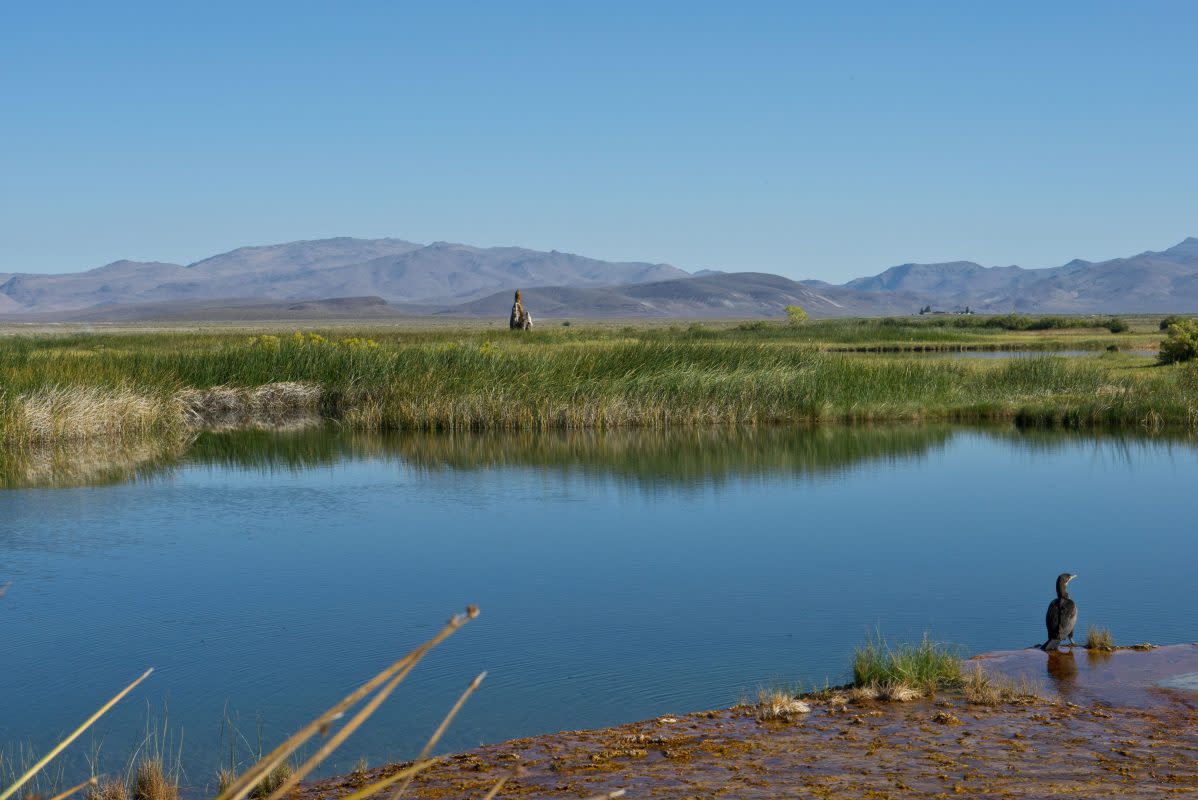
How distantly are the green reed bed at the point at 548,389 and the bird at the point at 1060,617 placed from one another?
1748 cm

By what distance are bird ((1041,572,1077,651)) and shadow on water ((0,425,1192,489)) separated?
34.0 feet

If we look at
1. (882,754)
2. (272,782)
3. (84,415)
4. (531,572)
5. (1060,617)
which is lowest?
(531,572)

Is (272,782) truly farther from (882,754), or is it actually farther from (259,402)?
(259,402)

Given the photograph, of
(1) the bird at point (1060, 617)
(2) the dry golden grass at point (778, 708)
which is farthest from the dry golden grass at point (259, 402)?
(2) the dry golden grass at point (778, 708)

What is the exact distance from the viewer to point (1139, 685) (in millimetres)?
7641

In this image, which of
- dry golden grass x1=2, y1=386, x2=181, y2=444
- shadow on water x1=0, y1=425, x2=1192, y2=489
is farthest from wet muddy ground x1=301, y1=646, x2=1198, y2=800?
dry golden grass x1=2, y1=386, x2=181, y2=444

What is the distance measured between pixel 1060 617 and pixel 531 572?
571cm

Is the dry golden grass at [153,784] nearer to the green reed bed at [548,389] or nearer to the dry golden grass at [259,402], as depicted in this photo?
the green reed bed at [548,389]

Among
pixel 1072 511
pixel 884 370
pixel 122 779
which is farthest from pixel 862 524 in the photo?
pixel 884 370

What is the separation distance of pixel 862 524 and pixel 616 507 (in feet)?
10.7

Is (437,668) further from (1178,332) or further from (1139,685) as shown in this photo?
(1178,332)

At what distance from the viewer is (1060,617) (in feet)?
27.8

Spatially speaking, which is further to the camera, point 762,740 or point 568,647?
point 568,647

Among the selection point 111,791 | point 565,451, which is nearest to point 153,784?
point 111,791
